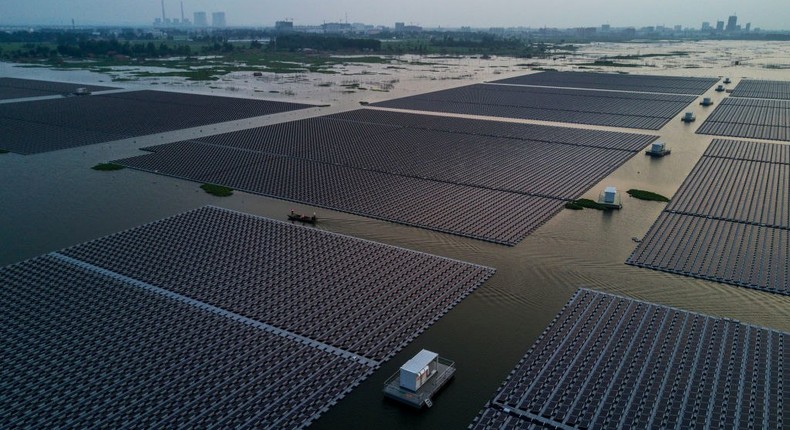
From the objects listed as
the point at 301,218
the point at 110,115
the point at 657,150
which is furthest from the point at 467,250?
the point at 110,115

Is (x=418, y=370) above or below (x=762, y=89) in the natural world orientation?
below

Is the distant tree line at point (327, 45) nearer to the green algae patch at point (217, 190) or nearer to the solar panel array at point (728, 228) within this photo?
the green algae patch at point (217, 190)

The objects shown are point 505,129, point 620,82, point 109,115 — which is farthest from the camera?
point 620,82

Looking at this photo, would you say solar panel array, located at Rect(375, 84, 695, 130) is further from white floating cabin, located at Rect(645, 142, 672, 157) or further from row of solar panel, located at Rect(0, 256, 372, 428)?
row of solar panel, located at Rect(0, 256, 372, 428)

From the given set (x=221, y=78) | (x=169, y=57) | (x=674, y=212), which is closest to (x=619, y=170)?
(x=674, y=212)

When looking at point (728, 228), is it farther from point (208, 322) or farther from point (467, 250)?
point (208, 322)

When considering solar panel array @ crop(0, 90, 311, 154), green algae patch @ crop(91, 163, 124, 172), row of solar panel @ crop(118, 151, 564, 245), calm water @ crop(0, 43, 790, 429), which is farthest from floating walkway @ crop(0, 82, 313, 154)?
row of solar panel @ crop(118, 151, 564, 245)

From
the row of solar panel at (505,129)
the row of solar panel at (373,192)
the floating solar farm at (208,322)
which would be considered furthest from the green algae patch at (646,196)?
the floating solar farm at (208,322)

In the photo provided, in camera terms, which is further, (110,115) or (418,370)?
(110,115)
